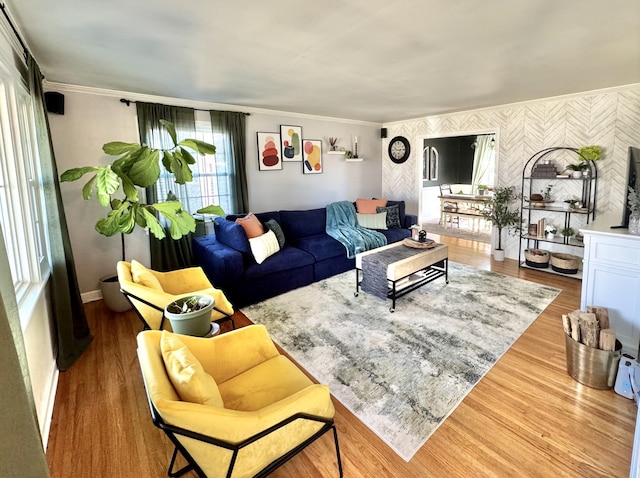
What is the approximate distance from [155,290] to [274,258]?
5.35ft

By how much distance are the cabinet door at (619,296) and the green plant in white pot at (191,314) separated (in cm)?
290

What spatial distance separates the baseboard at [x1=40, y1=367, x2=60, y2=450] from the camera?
1839 millimetres

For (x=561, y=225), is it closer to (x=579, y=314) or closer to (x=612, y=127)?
(x=612, y=127)

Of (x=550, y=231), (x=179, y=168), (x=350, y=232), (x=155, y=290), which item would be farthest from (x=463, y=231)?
(x=155, y=290)

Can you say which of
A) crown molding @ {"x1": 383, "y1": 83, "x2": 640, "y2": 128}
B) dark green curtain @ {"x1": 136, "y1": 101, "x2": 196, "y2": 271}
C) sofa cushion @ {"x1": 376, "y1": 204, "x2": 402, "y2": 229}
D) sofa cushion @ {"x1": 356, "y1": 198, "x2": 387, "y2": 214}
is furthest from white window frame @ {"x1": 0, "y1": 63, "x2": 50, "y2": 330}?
crown molding @ {"x1": 383, "y1": 83, "x2": 640, "y2": 128}

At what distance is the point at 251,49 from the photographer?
245 cm

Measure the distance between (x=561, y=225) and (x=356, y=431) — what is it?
445cm

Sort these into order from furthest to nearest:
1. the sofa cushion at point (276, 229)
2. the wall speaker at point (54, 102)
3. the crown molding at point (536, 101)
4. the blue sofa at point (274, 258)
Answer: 1. the sofa cushion at point (276, 229)
2. the crown molding at point (536, 101)
3. the blue sofa at point (274, 258)
4. the wall speaker at point (54, 102)

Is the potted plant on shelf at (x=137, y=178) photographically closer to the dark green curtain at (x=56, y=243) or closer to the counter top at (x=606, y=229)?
the dark green curtain at (x=56, y=243)

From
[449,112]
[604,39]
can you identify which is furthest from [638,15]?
[449,112]

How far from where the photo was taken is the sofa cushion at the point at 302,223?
4.60 metres

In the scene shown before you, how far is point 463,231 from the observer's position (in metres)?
7.41

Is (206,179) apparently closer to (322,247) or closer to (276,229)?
(276,229)

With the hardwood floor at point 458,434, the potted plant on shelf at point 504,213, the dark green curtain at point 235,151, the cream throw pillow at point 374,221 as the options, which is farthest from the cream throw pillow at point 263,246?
the potted plant on shelf at point 504,213
